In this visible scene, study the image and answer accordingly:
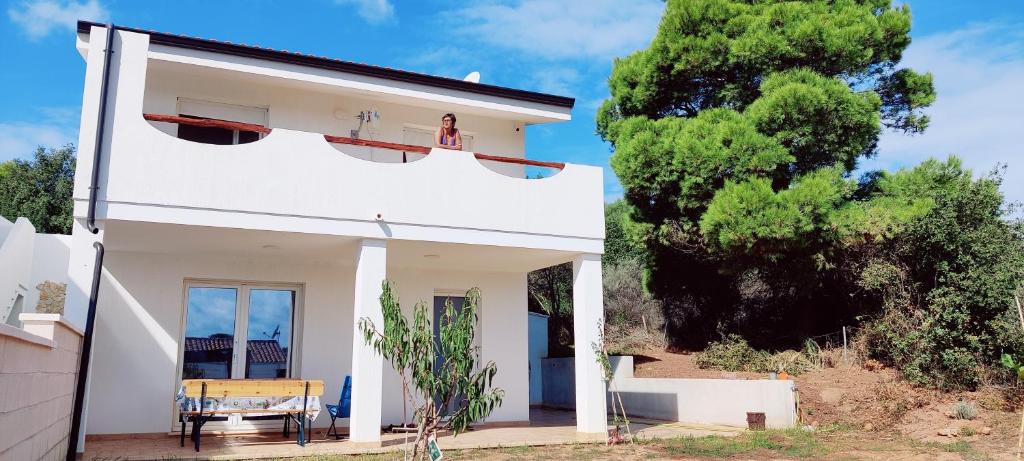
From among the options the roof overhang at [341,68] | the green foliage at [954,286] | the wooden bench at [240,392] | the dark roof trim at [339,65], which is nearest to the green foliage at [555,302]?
the green foliage at [954,286]

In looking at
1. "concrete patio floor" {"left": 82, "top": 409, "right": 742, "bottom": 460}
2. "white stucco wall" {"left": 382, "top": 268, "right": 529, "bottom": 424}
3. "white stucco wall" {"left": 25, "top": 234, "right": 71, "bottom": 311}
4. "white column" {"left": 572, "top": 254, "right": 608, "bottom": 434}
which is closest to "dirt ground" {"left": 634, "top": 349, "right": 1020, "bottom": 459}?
"concrete patio floor" {"left": 82, "top": 409, "right": 742, "bottom": 460}

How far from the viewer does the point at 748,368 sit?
53.0ft

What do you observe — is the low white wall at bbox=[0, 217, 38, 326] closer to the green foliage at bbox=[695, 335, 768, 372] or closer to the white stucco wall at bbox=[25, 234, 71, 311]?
the white stucco wall at bbox=[25, 234, 71, 311]

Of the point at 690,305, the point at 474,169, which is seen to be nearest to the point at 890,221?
the point at 690,305

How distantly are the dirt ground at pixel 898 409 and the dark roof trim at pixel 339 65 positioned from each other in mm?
7368

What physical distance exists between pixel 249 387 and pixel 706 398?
872 cm

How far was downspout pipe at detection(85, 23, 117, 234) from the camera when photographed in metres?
8.69

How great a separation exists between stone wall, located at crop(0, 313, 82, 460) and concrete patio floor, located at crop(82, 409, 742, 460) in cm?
136

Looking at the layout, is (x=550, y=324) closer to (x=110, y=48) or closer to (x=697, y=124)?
(x=697, y=124)

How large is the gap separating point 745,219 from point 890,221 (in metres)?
2.79

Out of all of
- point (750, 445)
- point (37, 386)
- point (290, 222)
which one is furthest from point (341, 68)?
point (750, 445)

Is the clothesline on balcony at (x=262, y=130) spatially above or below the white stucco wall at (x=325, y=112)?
below

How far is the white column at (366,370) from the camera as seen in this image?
31.5 feet

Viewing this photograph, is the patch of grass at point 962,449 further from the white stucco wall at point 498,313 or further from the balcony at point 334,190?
the white stucco wall at point 498,313
